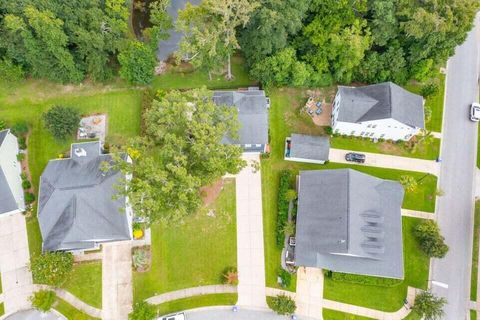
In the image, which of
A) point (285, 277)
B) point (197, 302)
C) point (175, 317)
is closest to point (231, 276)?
point (197, 302)

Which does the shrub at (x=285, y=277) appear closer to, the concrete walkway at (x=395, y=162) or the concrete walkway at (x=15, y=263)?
the concrete walkway at (x=395, y=162)

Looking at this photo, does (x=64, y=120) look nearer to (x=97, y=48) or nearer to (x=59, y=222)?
(x=97, y=48)

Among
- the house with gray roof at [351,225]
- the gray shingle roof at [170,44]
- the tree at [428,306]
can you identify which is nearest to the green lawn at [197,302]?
the house with gray roof at [351,225]

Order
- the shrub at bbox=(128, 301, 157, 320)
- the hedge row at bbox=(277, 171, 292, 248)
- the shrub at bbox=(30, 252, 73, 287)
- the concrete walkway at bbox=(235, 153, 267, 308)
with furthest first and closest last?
1. the hedge row at bbox=(277, 171, 292, 248)
2. the concrete walkway at bbox=(235, 153, 267, 308)
3. the shrub at bbox=(30, 252, 73, 287)
4. the shrub at bbox=(128, 301, 157, 320)

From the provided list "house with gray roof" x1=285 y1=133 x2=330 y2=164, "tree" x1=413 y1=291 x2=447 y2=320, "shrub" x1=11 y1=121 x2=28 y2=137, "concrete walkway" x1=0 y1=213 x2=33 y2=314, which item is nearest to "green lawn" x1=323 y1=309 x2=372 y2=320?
"tree" x1=413 y1=291 x2=447 y2=320

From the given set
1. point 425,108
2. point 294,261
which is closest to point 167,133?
point 294,261

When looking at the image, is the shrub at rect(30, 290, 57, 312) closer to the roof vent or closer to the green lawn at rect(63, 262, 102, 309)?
the green lawn at rect(63, 262, 102, 309)

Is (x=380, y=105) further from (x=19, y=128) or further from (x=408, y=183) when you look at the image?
(x=19, y=128)
